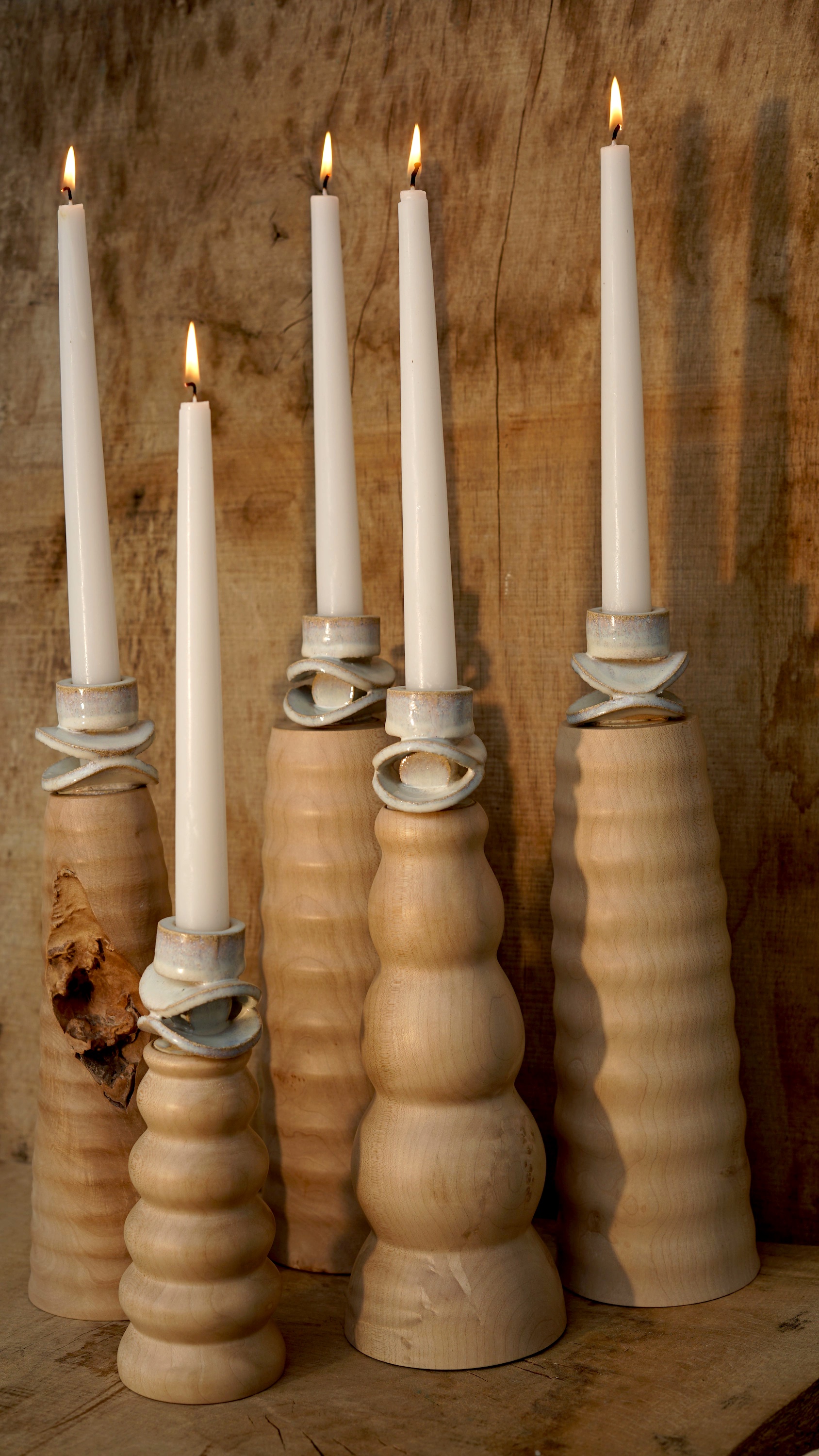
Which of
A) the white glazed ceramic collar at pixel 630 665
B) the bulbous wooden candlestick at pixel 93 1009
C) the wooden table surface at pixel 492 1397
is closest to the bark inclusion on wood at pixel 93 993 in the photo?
the bulbous wooden candlestick at pixel 93 1009

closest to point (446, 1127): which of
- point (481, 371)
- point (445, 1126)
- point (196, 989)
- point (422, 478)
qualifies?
point (445, 1126)

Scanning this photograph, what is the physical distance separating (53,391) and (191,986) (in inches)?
15.3

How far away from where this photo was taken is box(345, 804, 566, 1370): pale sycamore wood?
1.61 ft

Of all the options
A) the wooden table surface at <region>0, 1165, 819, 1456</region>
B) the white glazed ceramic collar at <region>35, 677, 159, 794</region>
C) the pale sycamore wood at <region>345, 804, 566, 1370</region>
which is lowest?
the wooden table surface at <region>0, 1165, 819, 1456</region>

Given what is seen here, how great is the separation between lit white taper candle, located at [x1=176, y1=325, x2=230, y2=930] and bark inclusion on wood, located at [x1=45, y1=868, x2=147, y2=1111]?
74 millimetres

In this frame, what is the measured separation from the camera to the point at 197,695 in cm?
49

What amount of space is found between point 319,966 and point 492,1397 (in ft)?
0.57

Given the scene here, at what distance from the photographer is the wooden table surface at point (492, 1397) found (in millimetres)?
451

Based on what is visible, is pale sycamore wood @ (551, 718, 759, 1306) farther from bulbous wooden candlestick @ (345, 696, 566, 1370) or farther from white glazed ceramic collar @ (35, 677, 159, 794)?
white glazed ceramic collar @ (35, 677, 159, 794)

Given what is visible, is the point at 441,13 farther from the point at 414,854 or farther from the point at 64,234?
the point at 414,854

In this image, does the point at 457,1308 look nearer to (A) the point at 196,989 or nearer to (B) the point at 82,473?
(A) the point at 196,989

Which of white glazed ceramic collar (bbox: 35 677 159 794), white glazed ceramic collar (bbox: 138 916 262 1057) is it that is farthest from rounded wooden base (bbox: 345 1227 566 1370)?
white glazed ceramic collar (bbox: 35 677 159 794)

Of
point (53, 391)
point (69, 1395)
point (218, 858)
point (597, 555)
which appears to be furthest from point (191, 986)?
point (53, 391)

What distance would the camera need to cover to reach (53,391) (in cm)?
74
